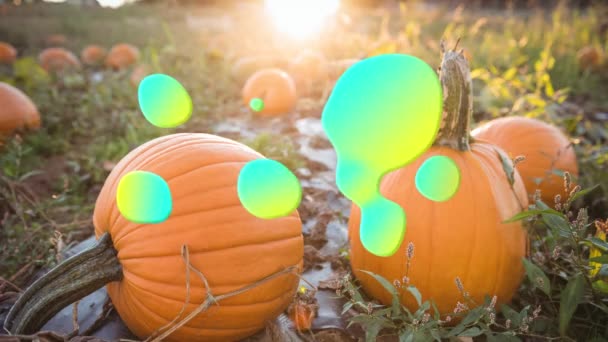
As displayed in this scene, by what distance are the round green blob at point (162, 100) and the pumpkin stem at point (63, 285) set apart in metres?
0.59

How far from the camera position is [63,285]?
1.41 m

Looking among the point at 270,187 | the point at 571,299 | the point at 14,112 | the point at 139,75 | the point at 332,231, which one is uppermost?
the point at 139,75

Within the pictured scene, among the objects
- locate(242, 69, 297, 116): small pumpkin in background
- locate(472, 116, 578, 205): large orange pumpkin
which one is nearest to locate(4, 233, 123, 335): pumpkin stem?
locate(472, 116, 578, 205): large orange pumpkin

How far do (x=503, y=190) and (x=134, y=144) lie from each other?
261 centimetres

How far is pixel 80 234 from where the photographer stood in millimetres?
2307

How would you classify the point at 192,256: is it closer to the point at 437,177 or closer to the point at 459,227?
the point at 437,177

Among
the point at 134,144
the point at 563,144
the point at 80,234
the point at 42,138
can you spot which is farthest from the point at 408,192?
the point at 42,138

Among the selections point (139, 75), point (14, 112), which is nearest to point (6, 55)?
point (139, 75)

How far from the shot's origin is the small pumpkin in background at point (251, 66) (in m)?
5.54

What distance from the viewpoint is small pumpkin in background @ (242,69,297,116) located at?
4137 millimetres

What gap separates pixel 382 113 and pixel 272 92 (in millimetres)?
3596

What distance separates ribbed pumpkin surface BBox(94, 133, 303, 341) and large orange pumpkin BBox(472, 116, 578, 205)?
152 centimetres

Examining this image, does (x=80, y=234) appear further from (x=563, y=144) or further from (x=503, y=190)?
(x=563, y=144)

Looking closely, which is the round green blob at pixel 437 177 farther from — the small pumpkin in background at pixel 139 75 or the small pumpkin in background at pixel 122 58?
the small pumpkin in background at pixel 122 58
